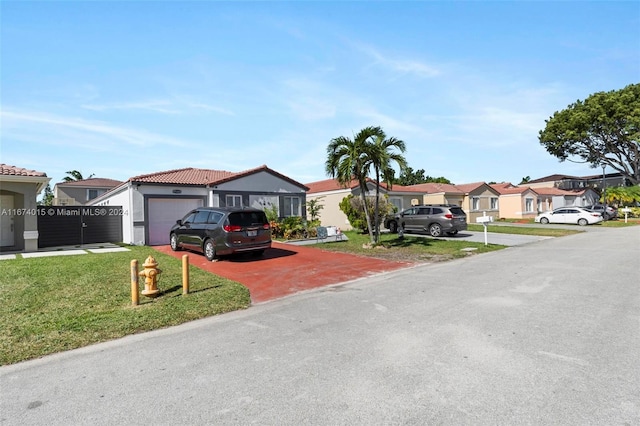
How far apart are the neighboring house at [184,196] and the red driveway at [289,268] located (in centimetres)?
357

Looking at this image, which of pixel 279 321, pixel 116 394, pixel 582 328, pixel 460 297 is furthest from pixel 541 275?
pixel 116 394

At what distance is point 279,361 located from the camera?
4254mm

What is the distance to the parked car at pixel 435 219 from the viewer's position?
20797 millimetres

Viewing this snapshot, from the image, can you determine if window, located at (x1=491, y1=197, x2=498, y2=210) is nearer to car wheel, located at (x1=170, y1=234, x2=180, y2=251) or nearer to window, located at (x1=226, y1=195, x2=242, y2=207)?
window, located at (x1=226, y1=195, x2=242, y2=207)

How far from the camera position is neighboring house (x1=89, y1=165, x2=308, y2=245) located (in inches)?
671

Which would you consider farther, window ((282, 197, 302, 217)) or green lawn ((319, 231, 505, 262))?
window ((282, 197, 302, 217))

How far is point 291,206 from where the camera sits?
22.1m

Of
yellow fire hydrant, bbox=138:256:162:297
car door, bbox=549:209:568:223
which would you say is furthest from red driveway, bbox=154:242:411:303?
car door, bbox=549:209:568:223

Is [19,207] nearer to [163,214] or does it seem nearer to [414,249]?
[163,214]

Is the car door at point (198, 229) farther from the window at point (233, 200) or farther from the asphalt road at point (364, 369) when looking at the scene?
the asphalt road at point (364, 369)

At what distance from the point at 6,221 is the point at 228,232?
1202 centimetres

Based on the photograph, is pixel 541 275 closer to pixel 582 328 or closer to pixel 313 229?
pixel 582 328

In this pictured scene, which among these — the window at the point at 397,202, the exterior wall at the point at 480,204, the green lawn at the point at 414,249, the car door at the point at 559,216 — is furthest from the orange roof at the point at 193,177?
the car door at the point at 559,216

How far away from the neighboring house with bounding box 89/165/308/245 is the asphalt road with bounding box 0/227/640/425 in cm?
1251
